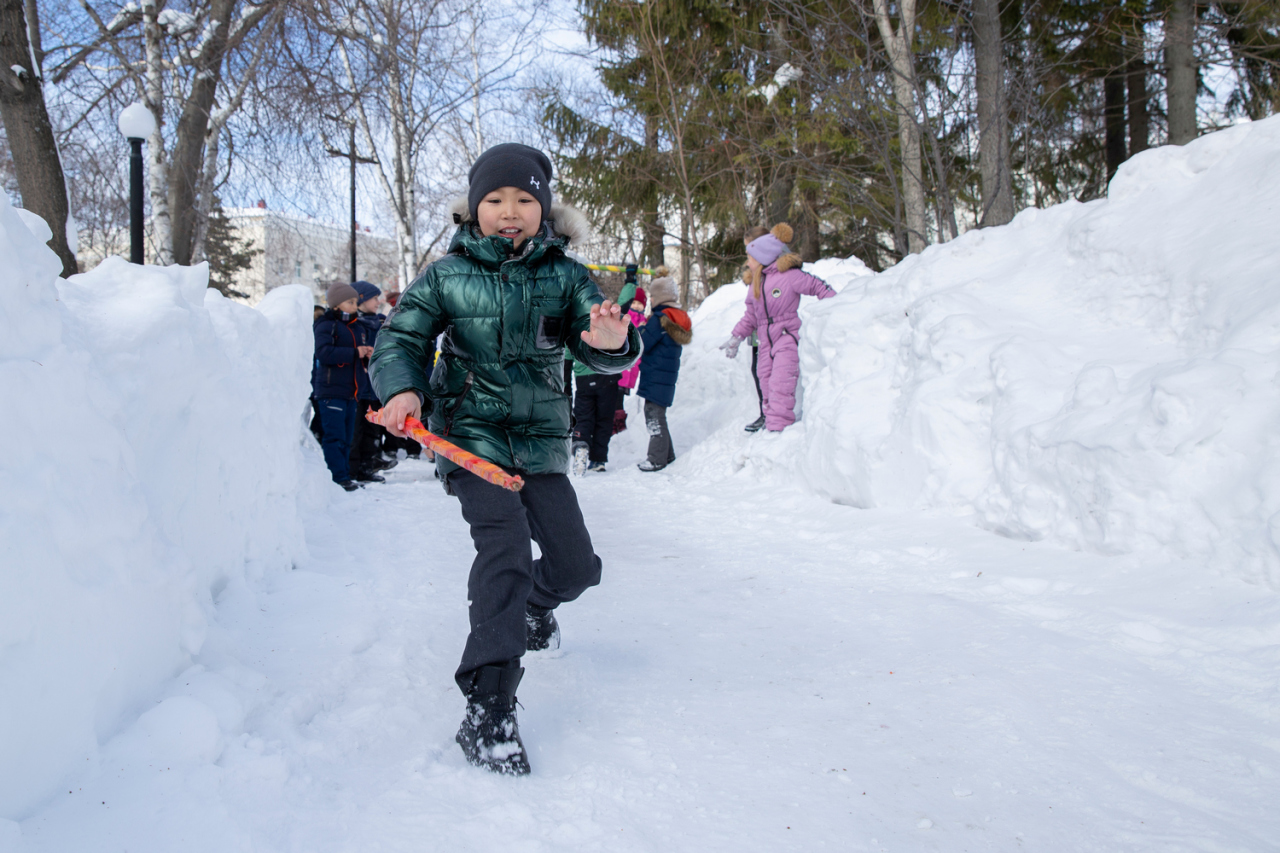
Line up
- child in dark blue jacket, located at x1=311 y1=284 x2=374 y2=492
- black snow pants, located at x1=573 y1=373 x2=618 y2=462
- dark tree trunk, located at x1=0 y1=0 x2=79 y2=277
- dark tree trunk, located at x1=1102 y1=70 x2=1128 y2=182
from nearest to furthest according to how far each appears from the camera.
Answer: child in dark blue jacket, located at x1=311 y1=284 x2=374 y2=492
dark tree trunk, located at x1=0 y1=0 x2=79 y2=277
black snow pants, located at x1=573 y1=373 x2=618 y2=462
dark tree trunk, located at x1=1102 y1=70 x2=1128 y2=182

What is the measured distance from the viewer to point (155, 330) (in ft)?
8.73

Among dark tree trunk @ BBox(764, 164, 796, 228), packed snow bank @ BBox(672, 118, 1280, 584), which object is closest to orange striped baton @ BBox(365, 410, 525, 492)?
packed snow bank @ BBox(672, 118, 1280, 584)

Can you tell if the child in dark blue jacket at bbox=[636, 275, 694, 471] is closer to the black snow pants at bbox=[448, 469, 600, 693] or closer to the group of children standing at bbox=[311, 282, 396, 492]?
the group of children standing at bbox=[311, 282, 396, 492]

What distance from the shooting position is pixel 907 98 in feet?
27.3

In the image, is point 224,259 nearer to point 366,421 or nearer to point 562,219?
point 366,421

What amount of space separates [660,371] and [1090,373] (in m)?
4.80

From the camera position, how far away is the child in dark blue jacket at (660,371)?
8.14 m

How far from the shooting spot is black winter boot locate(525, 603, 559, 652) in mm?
2852

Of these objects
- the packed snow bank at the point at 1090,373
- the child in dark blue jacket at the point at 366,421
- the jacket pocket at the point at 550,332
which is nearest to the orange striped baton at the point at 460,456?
the jacket pocket at the point at 550,332

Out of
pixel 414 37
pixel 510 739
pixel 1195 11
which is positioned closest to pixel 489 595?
pixel 510 739

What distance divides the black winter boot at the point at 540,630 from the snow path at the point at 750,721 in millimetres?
87

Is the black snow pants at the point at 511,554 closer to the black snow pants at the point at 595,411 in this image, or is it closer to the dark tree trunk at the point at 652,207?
the black snow pants at the point at 595,411

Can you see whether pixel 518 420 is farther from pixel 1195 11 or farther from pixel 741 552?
pixel 1195 11

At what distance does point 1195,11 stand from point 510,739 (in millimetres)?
13654
